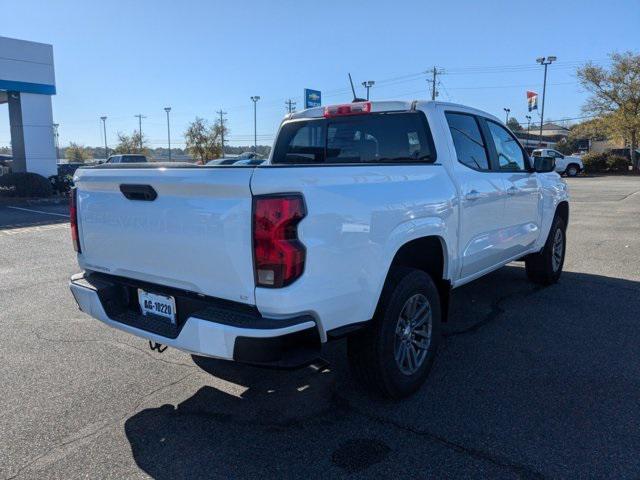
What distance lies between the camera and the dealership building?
20391 millimetres

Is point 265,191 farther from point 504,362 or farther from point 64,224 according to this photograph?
point 64,224

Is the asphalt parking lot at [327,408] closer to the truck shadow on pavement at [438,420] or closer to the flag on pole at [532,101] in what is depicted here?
the truck shadow on pavement at [438,420]

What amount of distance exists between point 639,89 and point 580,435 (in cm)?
4902

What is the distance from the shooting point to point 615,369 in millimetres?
4023

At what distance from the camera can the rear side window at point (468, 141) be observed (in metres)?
4.38

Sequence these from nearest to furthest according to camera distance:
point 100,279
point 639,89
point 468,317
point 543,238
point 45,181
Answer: point 100,279 < point 468,317 < point 543,238 < point 45,181 < point 639,89

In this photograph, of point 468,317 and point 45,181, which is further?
point 45,181

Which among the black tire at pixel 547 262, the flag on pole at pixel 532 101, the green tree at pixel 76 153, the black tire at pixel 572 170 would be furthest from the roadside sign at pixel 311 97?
the green tree at pixel 76 153

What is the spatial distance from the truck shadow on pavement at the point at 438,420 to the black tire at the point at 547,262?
1.61 meters

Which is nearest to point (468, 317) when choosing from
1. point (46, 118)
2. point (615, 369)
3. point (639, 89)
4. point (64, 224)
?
point (615, 369)

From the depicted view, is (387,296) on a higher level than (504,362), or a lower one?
higher

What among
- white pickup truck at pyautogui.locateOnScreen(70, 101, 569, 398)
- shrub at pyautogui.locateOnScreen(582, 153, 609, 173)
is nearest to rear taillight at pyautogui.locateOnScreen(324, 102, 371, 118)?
white pickup truck at pyautogui.locateOnScreen(70, 101, 569, 398)

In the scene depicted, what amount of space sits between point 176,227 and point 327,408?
1.53 meters

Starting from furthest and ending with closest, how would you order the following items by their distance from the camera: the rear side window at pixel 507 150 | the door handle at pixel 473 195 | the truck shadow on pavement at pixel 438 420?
the rear side window at pixel 507 150, the door handle at pixel 473 195, the truck shadow on pavement at pixel 438 420
